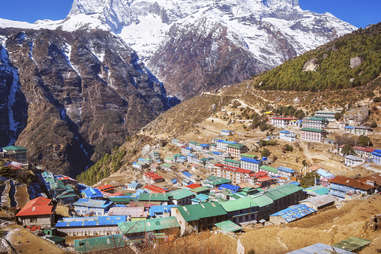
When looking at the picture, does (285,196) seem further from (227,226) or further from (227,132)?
(227,132)

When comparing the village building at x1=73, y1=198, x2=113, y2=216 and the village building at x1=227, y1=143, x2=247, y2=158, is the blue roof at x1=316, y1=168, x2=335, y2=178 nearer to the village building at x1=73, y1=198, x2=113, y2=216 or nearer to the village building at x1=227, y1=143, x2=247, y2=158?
the village building at x1=227, y1=143, x2=247, y2=158

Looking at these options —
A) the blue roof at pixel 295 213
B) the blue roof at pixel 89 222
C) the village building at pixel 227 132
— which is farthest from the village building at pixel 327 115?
the blue roof at pixel 89 222

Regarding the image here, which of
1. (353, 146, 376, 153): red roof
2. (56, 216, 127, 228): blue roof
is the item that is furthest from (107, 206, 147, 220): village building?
(353, 146, 376, 153): red roof

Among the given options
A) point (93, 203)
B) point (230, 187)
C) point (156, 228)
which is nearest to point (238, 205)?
point (156, 228)

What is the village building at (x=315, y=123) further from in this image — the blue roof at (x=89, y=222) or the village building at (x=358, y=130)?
the blue roof at (x=89, y=222)

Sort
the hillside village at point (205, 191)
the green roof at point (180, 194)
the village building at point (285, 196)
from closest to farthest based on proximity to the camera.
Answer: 1. the hillside village at point (205, 191)
2. the village building at point (285, 196)
3. the green roof at point (180, 194)
